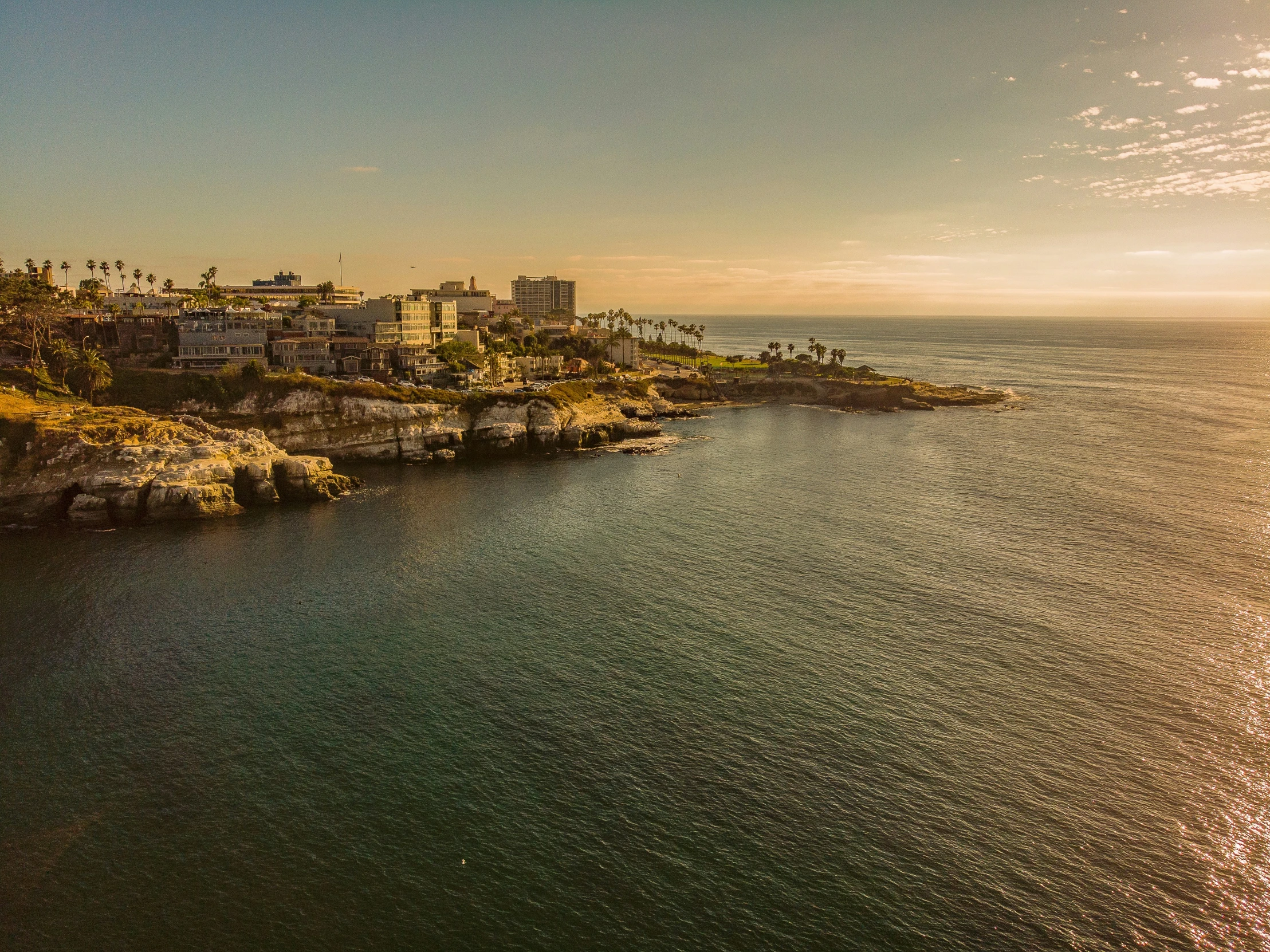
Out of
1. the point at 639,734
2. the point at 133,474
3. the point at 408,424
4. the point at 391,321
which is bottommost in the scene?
the point at 639,734

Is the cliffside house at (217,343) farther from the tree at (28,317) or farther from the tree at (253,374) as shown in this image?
the tree at (28,317)

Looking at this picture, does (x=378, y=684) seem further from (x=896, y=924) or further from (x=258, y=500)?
(x=258, y=500)

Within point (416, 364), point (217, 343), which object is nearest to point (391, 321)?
point (416, 364)

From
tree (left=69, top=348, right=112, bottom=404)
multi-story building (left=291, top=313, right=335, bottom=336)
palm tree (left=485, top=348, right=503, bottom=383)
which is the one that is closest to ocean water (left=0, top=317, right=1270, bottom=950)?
tree (left=69, top=348, right=112, bottom=404)

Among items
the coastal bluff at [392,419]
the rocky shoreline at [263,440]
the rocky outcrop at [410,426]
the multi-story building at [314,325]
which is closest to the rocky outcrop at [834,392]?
the rocky shoreline at [263,440]

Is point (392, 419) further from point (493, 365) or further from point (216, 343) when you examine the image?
point (493, 365)

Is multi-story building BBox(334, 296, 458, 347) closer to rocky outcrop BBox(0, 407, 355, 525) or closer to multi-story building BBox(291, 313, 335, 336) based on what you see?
multi-story building BBox(291, 313, 335, 336)
